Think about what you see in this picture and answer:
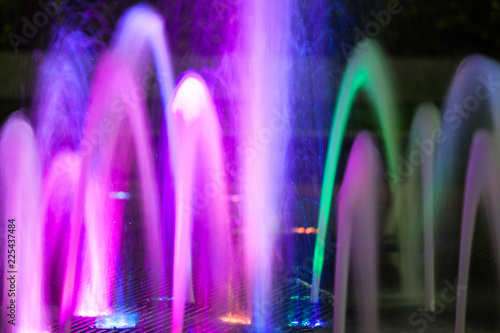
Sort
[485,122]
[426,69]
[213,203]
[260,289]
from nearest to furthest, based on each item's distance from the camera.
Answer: [260,289], [213,203], [485,122], [426,69]

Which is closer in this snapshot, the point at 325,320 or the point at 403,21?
the point at 325,320

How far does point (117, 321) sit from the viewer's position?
731 centimetres

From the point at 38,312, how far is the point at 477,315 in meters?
4.77

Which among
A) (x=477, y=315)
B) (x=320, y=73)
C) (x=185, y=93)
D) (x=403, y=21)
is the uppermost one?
(x=403, y=21)

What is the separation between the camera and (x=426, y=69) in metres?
22.3

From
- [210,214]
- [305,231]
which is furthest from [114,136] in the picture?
[305,231]

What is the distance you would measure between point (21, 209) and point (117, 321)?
1717 millimetres

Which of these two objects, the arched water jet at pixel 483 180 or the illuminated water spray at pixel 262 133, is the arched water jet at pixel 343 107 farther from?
the arched water jet at pixel 483 180

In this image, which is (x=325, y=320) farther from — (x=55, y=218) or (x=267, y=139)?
(x=55, y=218)

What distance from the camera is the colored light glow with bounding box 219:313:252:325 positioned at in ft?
23.9

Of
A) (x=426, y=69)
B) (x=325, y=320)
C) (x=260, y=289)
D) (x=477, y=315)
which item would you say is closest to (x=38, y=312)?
(x=260, y=289)

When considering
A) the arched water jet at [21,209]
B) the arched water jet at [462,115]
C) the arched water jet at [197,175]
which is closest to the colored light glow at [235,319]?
the arched water jet at [197,175]

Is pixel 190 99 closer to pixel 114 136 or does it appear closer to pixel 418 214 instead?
pixel 114 136

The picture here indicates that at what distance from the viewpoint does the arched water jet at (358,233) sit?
7.48 m
